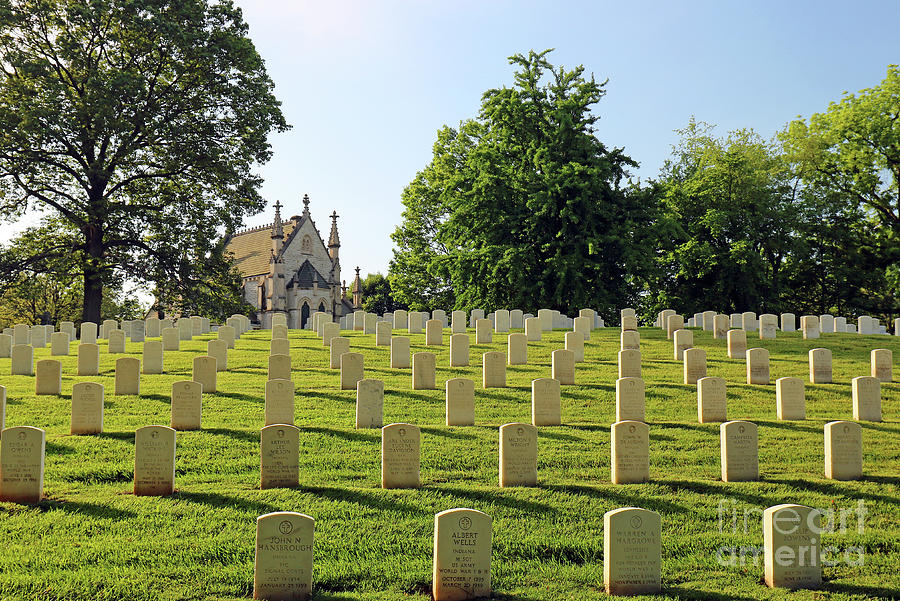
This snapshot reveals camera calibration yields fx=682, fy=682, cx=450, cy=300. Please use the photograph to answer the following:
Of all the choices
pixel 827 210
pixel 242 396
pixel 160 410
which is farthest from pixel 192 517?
pixel 827 210

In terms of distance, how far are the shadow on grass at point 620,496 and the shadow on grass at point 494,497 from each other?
0.46 meters

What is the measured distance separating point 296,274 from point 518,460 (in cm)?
4671

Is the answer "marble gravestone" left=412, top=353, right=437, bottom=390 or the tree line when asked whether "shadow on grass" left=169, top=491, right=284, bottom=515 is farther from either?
the tree line

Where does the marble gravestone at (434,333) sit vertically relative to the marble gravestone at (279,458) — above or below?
above

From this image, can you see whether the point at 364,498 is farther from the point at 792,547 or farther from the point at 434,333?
the point at 434,333

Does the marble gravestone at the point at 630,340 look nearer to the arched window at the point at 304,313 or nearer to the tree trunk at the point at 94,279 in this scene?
the tree trunk at the point at 94,279

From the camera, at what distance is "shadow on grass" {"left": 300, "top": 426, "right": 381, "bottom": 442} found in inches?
370

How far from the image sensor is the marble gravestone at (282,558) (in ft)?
16.6

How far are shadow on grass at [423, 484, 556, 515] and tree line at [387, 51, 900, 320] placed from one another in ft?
61.8

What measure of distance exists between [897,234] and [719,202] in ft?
26.6

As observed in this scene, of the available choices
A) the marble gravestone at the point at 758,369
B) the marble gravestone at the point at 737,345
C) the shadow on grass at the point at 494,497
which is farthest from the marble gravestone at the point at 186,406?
the marble gravestone at the point at 737,345

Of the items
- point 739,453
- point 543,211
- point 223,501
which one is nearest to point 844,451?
point 739,453

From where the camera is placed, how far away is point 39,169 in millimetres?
26016

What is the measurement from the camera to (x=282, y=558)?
16.6ft
